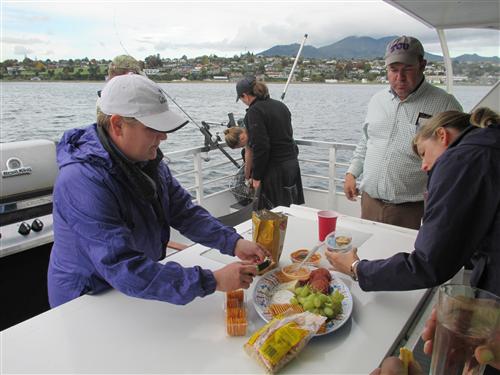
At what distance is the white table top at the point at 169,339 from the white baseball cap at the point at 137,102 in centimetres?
52

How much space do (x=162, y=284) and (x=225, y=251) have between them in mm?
407

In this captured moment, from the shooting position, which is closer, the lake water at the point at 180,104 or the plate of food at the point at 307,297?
the plate of food at the point at 307,297

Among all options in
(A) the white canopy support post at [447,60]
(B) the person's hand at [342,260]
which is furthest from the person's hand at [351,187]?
(A) the white canopy support post at [447,60]

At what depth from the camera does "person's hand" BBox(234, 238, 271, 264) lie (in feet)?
4.10

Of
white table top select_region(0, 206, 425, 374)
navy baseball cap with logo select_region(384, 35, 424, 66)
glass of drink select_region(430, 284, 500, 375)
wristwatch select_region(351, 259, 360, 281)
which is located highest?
navy baseball cap with logo select_region(384, 35, 424, 66)

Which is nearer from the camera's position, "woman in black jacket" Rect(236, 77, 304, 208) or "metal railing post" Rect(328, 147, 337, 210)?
"woman in black jacket" Rect(236, 77, 304, 208)

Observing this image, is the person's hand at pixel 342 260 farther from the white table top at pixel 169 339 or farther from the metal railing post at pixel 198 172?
the metal railing post at pixel 198 172

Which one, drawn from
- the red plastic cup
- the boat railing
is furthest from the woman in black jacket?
the red plastic cup

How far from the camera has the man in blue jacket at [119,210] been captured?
3.15ft

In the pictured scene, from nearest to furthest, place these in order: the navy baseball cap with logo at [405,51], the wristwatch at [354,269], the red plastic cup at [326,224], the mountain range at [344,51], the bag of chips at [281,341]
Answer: the bag of chips at [281,341], the wristwatch at [354,269], the red plastic cup at [326,224], the navy baseball cap with logo at [405,51], the mountain range at [344,51]

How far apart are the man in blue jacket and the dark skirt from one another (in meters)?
1.69

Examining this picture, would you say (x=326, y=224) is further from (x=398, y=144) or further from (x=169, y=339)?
(x=398, y=144)

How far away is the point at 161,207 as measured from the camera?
1.24m

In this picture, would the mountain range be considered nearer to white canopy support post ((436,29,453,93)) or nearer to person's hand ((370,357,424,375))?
white canopy support post ((436,29,453,93))
